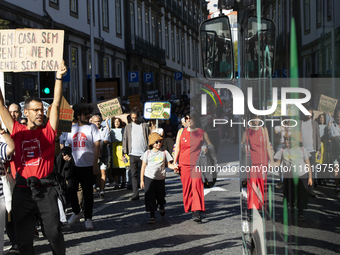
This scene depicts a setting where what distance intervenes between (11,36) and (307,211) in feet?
18.5

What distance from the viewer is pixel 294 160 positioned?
1743 mm

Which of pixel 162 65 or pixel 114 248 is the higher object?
pixel 162 65

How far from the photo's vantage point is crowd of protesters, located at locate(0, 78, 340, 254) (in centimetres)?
169

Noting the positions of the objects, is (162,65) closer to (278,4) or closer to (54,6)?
(54,6)

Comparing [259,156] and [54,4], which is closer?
[259,156]

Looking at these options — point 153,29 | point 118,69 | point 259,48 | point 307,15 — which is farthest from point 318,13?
point 153,29

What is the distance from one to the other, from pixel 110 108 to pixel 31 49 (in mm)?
Answer: 6644

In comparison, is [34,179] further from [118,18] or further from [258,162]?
[118,18]

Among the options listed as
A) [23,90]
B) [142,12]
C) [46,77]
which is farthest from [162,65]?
[46,77]

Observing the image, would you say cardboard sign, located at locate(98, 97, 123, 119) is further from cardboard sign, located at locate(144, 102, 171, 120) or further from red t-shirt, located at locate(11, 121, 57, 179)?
red t-shirt, located at locate(11, 121, 57, 179)

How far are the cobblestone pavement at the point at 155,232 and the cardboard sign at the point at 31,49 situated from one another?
2270mm

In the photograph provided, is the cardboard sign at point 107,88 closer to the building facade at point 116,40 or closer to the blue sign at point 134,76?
the building facade at point 116,40

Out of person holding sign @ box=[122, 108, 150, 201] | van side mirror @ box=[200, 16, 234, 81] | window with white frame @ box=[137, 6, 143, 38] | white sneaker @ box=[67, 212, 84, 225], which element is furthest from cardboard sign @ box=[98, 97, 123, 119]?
window with white frame @ box=[137, 6, 143, 38]

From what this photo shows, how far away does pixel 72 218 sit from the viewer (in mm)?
7668
